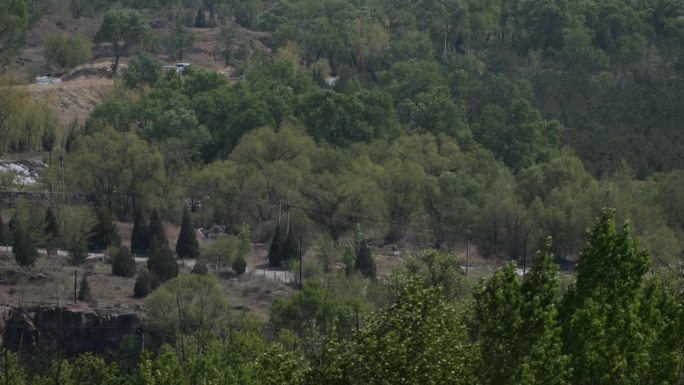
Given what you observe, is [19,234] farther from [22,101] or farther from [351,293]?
[22,101]

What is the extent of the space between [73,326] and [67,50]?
170 ft

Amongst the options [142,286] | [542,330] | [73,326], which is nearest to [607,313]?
[542,330]

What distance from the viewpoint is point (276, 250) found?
7394cm

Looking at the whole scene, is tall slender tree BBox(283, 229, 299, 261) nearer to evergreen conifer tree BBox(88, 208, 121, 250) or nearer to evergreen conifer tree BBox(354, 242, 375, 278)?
evergreen conifer tree BBox(354, 242, 375, 278)

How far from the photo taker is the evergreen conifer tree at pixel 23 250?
69.1 metres

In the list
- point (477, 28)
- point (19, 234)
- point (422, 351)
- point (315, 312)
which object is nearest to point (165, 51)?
point (477, 28)

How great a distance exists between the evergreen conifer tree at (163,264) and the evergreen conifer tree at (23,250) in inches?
178

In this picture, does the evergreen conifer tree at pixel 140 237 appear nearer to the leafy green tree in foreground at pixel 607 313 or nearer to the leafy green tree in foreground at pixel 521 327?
the leafy green tree in foreground at pixel 607 313

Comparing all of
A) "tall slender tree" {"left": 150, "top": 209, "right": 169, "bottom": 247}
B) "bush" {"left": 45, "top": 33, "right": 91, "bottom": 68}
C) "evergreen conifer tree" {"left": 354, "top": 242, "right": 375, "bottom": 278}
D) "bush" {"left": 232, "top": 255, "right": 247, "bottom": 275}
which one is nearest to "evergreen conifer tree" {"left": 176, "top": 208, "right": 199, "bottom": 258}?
"tall slender tree" {"left": 150, "top": 209, "right": 169, "bottom": 247}

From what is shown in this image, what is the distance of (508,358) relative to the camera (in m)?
33.2

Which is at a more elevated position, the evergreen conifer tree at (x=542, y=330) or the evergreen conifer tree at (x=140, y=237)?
the evergreen conifer tree at (x=542, y=330)

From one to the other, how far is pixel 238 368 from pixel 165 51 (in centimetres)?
7511

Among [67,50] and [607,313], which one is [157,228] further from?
[607,313]

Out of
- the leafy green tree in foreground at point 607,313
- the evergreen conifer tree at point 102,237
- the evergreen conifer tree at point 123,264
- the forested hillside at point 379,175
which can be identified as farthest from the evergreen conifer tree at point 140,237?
the leafy green tree in foreground at point 607,313
